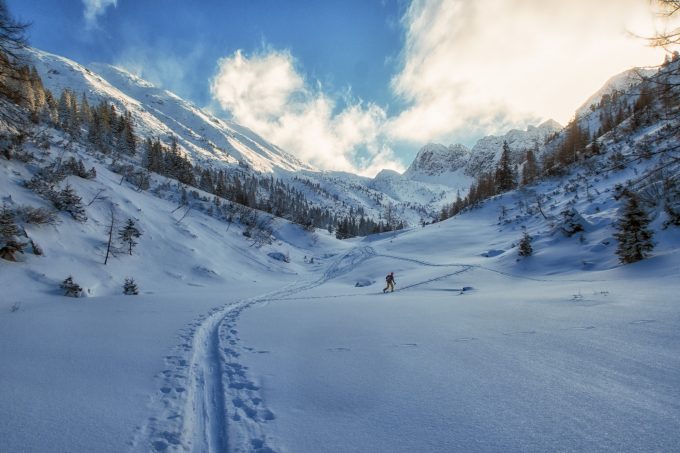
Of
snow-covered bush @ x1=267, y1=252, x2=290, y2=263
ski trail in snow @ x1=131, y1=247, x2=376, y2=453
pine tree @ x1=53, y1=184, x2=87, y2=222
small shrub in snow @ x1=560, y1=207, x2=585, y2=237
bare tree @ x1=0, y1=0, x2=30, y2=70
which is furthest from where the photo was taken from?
snow-covered bush @ x1=267, y1=252, x2=290, y2=263

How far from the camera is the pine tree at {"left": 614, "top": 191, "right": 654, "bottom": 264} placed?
39.5 feet

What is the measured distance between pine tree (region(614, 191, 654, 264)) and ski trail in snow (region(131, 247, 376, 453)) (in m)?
14.3

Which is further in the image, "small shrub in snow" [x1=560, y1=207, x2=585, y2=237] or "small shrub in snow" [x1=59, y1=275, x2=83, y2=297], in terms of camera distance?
"small shrub in snow" [x1=560, y1=207, x2=585, y2=237]

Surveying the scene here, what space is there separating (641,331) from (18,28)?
17.3 metres

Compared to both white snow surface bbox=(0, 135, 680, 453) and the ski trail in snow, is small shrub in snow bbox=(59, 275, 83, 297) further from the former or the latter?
the ski trail in snow

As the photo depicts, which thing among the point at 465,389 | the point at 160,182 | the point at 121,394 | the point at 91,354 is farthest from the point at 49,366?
the point at 160,182

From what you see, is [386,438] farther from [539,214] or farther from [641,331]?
[539,214]

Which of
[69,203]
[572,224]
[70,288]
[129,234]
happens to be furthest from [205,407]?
[572,224]

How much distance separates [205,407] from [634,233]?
1518 cm

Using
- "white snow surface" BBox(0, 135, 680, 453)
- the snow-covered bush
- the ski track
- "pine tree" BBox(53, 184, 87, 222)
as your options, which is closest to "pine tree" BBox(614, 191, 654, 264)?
"white snow surface" BBox(0, 135, 680, 453)

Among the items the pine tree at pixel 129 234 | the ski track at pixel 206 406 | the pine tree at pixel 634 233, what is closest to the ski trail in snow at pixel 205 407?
the ski track at pixel 206 406

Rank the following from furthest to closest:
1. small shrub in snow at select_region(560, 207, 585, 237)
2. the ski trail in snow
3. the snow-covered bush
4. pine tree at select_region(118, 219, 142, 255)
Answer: the snow-covered bush
small shrub in snow at select_region(560, 207, 585, 237)
pine tree at select_region(118, 219, 142, 255)
the ski trail in snow

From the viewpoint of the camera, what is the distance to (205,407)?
418 centimetres

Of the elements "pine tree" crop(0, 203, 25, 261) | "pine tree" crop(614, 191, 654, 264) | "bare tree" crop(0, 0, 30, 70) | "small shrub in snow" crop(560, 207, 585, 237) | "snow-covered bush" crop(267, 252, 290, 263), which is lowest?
"pine tree" crop(0, 203, 25, 261)
